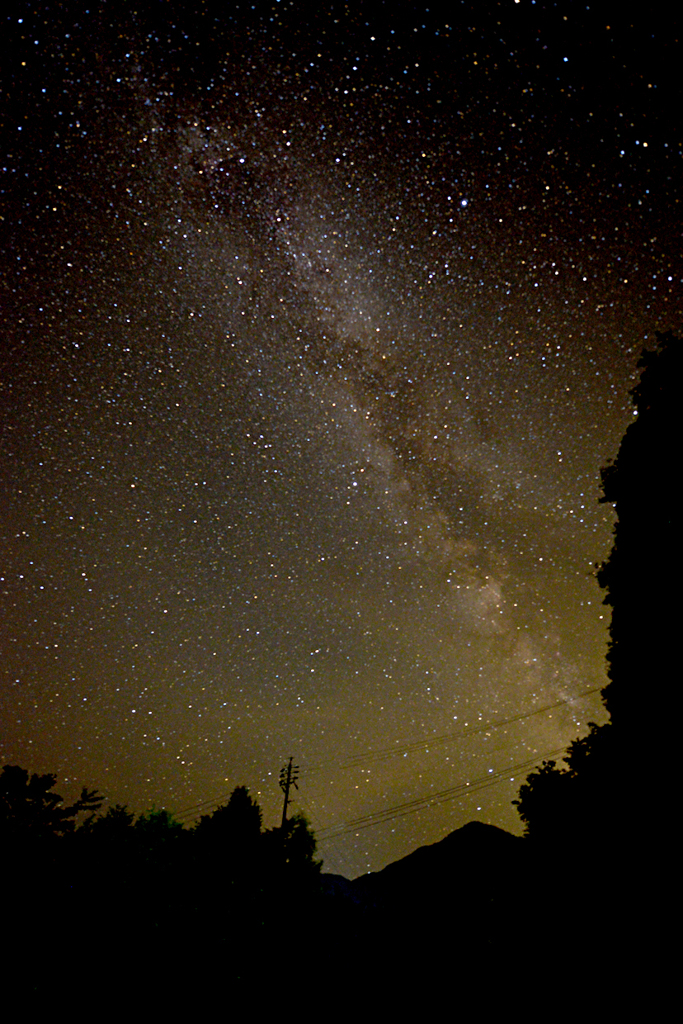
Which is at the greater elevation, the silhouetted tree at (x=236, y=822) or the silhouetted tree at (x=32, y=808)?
the silhouetted tree at (x=32, y=808)

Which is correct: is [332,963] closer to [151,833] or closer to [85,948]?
[85,948]

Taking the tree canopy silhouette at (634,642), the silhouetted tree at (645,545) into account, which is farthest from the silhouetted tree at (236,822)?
the silhouetted tree at (645,545)

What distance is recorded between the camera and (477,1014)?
5832 millimetres

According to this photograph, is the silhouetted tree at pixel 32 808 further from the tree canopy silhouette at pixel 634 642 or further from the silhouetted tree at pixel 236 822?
the silhouetted tree at pixel 236 822

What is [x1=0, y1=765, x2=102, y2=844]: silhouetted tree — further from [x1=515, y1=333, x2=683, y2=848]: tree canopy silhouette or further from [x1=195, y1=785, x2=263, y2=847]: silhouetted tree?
[x1=195, y1=785, x2=263, y2=847]: silhouetted tree

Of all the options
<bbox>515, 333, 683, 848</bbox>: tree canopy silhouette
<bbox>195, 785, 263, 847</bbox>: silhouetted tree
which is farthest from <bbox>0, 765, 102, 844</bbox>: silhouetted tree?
<bbox>195, 785, 263, 847</bbox>: silhouetted tree

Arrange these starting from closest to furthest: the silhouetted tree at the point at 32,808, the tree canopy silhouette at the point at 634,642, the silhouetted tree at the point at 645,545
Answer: the silhouetted tree at the point at 32,808 → the tree canopy silhouette at the point at 634,642 → the silhouetted tree at the point at 645,545

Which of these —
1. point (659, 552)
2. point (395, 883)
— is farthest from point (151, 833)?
point (659, 552)

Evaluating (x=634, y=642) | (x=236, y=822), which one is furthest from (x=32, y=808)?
(x=236, y=822)

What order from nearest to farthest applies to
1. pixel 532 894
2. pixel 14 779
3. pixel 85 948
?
pixel 85 948, pixel 14 779, pixel 532 894

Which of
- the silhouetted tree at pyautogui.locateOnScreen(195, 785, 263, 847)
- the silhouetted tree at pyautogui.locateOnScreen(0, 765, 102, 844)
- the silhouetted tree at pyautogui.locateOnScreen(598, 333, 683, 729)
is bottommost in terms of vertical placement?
the silhouetted tree at pyautogui.locateOnScreen(195, 785, 263, 847)

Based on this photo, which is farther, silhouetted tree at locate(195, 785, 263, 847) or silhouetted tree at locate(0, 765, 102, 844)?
silhouetted tree at locate(195, 785, 263, 847)

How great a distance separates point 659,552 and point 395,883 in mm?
26665

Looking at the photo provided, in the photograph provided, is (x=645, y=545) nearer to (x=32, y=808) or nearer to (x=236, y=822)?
(x=32, y=808)
